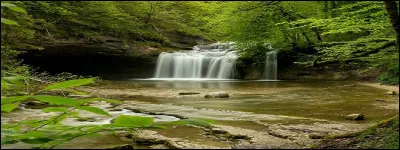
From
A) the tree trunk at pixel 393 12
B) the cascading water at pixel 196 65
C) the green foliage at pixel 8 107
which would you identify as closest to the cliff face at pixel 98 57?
the cascading water at pixel 196 65

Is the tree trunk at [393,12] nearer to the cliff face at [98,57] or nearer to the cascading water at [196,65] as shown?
the cliff face at [98,57]

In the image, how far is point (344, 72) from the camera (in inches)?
765

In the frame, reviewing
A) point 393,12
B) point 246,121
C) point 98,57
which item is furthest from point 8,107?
point 98,57

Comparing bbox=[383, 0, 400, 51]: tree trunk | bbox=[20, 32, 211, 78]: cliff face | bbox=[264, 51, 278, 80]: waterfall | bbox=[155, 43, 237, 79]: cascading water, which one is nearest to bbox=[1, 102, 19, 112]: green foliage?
bbox=[383, 0, 400, 51]: tree trunk

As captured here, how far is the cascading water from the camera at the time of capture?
891 inches

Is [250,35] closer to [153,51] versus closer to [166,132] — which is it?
[153,51]

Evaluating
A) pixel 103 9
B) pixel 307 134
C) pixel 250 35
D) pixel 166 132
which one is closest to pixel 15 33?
pixel 166 132

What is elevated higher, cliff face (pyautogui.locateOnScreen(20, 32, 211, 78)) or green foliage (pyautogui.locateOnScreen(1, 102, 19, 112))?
cliff face (pyautogui.locateOnScreen(20, 32, 211, 78))

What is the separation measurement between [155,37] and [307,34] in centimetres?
1009

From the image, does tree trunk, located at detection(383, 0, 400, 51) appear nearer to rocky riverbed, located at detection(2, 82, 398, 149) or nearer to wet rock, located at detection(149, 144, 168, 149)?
rocky riverbed, located at detection(2, 82, 398, 149)

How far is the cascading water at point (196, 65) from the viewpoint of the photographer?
74.3 feet

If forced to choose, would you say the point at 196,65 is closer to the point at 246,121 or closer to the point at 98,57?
the point at 98,57

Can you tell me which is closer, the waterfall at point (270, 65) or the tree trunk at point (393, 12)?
the tree trunk at point (393, 12)

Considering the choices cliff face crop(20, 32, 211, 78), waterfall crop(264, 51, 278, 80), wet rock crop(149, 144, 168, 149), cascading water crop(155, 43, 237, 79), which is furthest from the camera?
cascading water crop(155, 43, 237, 79)
